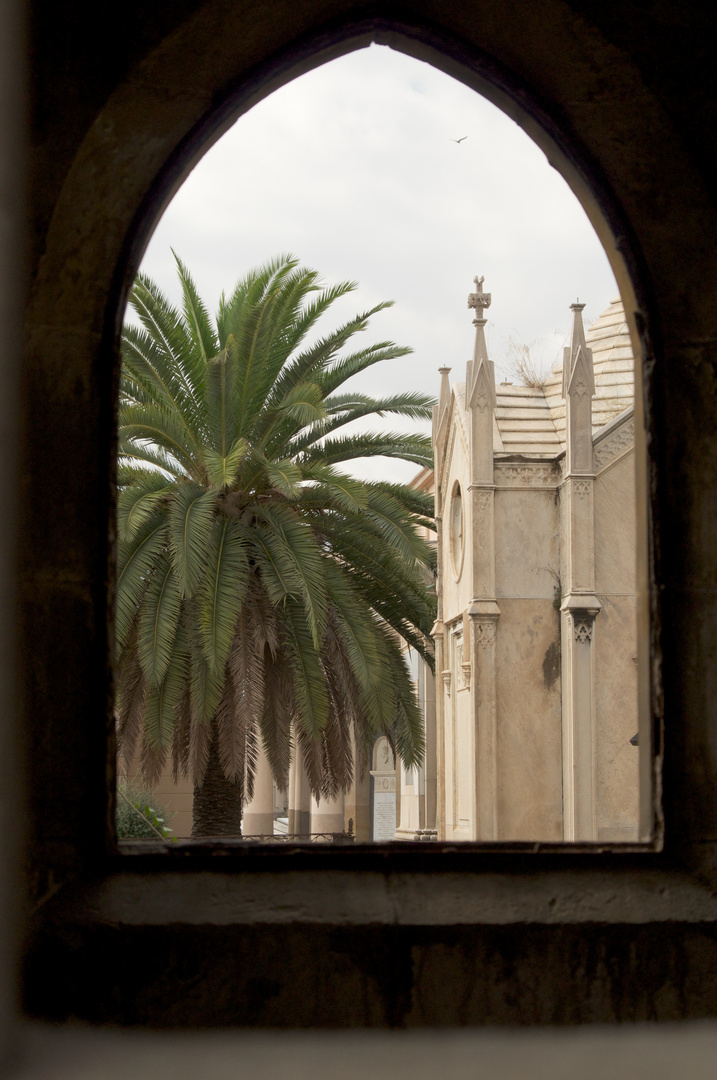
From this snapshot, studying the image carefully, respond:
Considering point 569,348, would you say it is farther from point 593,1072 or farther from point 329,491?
point 593,1072

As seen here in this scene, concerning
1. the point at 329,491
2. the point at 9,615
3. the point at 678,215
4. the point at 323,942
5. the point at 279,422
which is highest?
the point at 279,422

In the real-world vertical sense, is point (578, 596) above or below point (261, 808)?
above

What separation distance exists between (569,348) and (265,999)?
43.2ft

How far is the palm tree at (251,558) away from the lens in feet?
34.3

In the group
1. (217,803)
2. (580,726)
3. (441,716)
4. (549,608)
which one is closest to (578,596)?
(549,608)

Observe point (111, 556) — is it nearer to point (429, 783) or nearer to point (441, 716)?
point (441, 716)

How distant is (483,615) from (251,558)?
14.1 feet

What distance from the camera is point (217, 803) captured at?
464 inches

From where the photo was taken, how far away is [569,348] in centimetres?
1441

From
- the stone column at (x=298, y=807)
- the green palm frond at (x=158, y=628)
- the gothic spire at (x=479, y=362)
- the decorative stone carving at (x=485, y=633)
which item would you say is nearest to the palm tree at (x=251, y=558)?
the green palm frond at (x=158, y=628)

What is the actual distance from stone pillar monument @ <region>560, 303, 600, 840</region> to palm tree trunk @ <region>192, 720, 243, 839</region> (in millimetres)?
4436

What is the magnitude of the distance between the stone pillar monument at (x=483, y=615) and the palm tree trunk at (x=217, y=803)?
388 centimetres

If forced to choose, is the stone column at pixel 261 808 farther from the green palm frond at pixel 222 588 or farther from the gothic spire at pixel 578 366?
the green palm frond at pixel 222 588

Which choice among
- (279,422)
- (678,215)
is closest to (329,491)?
(279,422)
